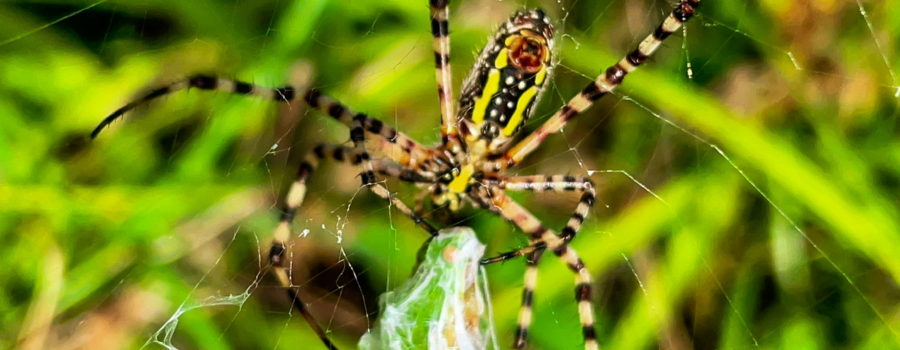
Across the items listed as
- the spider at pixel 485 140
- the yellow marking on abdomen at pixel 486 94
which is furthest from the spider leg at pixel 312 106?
the yellow marking on abdomen at pixel 486 94

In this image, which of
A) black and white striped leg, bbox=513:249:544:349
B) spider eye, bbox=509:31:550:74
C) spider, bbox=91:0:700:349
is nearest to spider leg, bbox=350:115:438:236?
spider, bbox=91:0:700:349

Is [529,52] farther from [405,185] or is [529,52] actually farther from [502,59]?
[405,185]

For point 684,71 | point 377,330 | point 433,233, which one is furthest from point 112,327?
point 684,71

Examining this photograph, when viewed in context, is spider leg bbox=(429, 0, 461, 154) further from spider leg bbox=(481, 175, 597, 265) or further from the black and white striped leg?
the black and white striped leg

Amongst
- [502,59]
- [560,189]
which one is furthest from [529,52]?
A: [560,189]

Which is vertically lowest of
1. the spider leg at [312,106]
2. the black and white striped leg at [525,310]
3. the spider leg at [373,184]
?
the black and white striped leg at [525,310]

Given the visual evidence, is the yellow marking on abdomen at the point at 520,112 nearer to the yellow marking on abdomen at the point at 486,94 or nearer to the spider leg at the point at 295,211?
the yellow marking on abdomen at the point at 486,94
